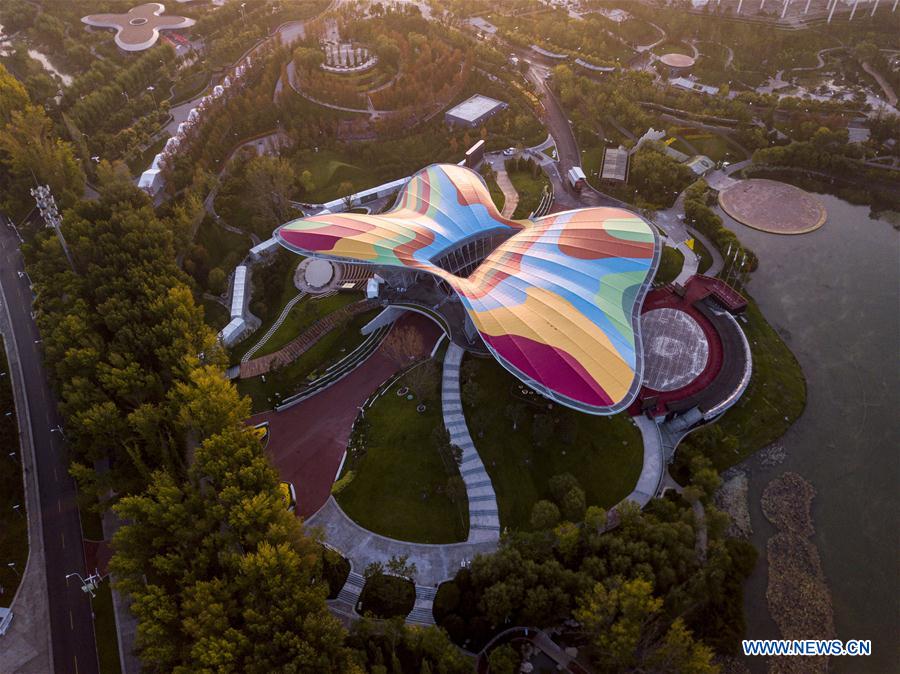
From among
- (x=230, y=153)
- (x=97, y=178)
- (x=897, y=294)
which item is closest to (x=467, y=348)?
(x=897, y=294)

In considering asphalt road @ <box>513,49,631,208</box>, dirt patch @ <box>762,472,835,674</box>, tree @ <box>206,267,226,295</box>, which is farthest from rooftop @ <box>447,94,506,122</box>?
dirt patch @ <box>762,472,835,674</box>

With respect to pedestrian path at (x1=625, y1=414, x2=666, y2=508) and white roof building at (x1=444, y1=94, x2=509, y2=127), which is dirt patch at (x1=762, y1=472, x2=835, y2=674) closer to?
pedestrian path at (x1=625, y1=414, x2=666, y2=508)

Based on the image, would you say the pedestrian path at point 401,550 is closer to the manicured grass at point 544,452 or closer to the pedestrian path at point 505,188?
the manicured grass at point 544,452

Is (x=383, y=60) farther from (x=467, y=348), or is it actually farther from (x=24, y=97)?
(x=467, y=348)

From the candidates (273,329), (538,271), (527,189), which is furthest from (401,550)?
(527,189)

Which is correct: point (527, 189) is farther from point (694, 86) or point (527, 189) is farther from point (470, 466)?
point (470, 466)
